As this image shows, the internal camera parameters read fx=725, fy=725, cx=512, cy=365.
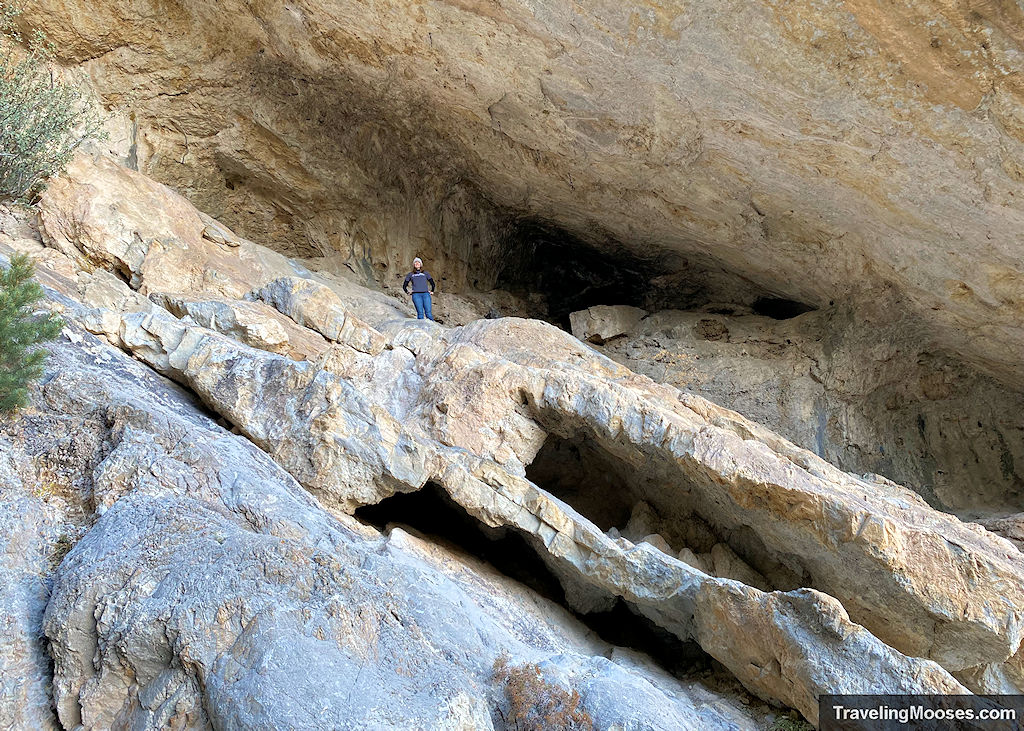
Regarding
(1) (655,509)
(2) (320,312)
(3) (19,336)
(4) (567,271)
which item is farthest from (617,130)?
(3) (19,336)

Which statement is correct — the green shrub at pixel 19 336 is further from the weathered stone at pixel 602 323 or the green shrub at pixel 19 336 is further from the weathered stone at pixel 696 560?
the weathered stone at pixel 602 323

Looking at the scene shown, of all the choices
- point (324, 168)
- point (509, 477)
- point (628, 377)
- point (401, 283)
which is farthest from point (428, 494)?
point (324, 168)

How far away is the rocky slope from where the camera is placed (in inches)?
177

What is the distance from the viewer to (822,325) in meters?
11.4

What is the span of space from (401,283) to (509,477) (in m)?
6.28

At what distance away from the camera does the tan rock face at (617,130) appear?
7.31 meters

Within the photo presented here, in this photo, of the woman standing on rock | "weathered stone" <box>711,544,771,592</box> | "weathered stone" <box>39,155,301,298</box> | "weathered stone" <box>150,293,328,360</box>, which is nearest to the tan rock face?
"weathered stone" <box>39,155,301,298</box>

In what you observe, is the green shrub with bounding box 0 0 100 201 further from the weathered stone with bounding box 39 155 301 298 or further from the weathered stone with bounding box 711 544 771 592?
the weathered stone with bounding box 711 544 771 592

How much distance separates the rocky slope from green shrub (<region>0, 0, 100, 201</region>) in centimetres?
30

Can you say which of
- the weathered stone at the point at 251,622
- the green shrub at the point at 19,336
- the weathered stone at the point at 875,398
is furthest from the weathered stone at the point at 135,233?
the weathered stone at the point at 875,398

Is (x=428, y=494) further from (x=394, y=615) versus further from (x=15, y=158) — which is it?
(x=15, y=158)

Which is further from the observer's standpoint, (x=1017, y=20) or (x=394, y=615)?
(x=1017, y=20)

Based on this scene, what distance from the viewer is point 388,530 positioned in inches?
271

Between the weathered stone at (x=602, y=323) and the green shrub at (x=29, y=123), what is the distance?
25.0 ft
